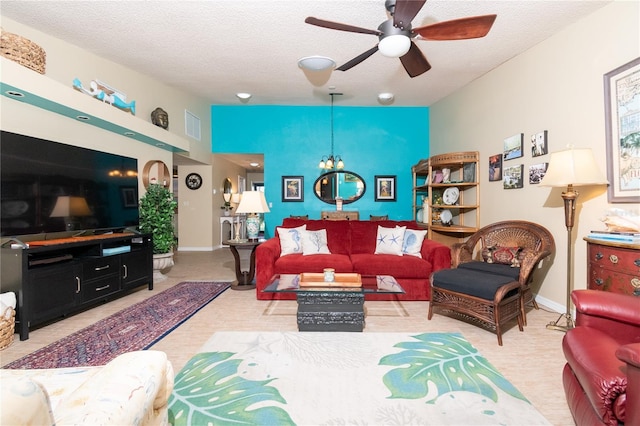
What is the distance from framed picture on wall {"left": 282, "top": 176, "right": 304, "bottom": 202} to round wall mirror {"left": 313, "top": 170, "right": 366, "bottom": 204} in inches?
12.3

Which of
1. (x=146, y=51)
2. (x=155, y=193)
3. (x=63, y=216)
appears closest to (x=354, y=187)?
(x=155, y=193)

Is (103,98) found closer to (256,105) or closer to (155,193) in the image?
(155,193)

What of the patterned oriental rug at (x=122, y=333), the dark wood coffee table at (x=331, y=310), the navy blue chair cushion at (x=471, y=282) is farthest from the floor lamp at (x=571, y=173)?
the patterned oriental rug at (x=122, y=333)

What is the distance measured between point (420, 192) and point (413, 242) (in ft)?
9.79

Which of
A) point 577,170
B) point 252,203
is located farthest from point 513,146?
point 252,203

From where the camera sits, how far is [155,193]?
14.8 feet

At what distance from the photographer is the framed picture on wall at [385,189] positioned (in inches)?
265

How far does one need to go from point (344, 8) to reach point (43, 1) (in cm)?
290

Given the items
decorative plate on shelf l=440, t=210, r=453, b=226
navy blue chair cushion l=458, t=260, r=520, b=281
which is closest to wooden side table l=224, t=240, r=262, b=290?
navy blue chair cushion l=458, t=260, r=520, b=281

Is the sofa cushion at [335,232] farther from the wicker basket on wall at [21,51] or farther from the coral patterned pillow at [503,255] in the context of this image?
the wicker basket on wall at [21,51]

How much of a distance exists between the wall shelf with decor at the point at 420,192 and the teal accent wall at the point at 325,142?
0.84ft

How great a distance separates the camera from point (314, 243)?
13.0 feet

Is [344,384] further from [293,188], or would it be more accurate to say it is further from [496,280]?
[293,188]

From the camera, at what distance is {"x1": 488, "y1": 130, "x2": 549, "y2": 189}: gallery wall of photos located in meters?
3.53
